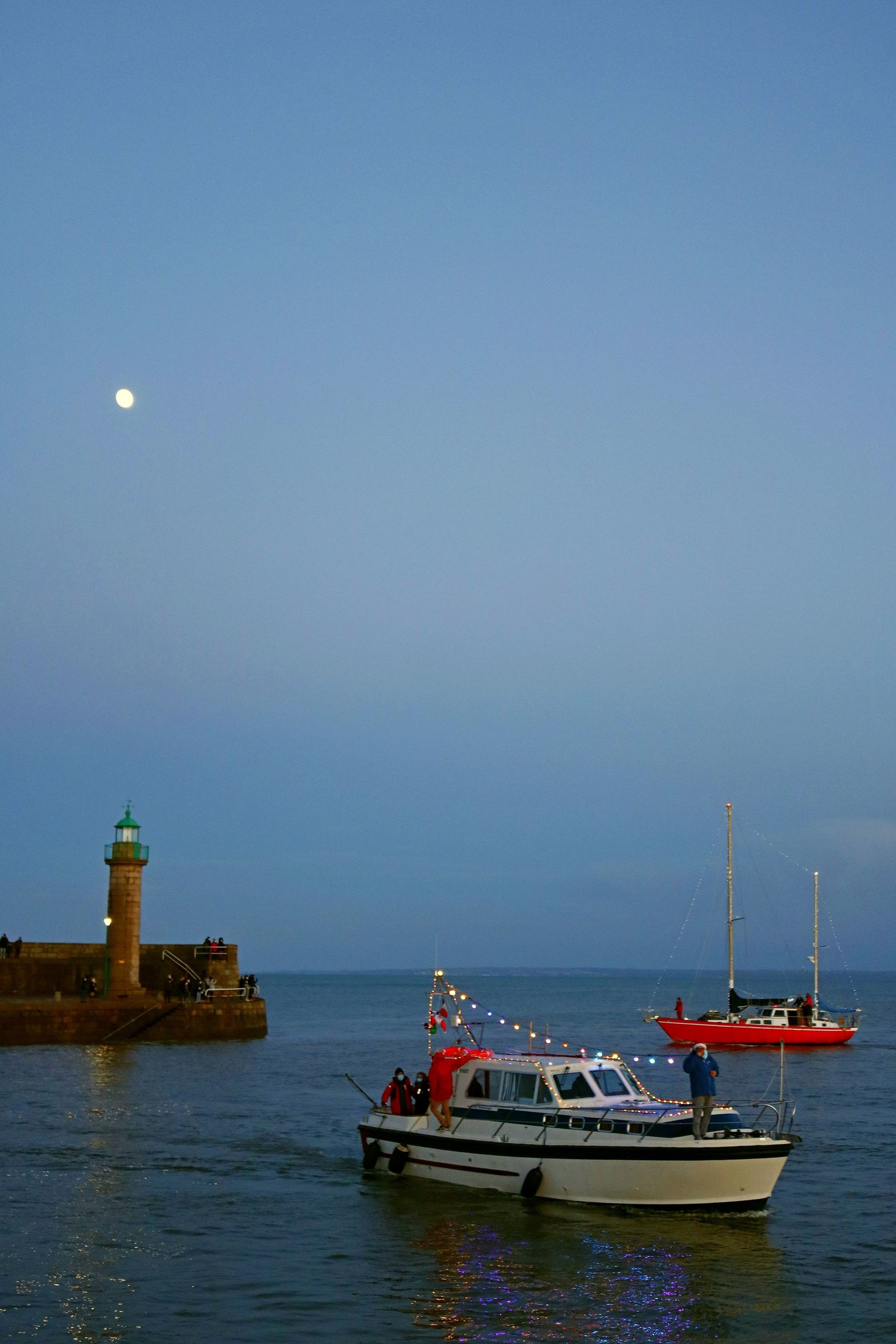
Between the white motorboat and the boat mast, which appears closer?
the white motorboat

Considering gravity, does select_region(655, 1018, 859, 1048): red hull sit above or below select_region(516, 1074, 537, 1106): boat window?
below

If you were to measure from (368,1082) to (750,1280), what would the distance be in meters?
29.8

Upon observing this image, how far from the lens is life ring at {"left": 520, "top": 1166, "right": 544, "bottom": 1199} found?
79.6 feet

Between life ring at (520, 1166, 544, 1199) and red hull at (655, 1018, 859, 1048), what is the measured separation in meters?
42.6

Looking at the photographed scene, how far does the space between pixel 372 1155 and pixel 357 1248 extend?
5.23 meters

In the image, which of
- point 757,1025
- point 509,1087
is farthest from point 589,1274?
point 757,1025

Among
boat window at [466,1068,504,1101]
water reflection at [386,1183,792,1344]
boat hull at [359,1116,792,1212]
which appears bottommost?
water reflection at [386,1183,792,1344]

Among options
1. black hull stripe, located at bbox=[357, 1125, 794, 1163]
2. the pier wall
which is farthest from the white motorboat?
the pier wall

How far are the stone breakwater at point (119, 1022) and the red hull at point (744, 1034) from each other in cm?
2039

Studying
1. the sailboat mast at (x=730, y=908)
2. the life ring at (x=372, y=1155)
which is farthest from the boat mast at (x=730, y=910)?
the life ring at (x=372, y=1155)

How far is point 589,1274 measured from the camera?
20.6 m

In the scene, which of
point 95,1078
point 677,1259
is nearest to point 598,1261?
point 677,1259

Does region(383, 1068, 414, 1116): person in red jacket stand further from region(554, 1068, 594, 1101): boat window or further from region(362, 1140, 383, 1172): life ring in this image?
region(554, 1068, 594, 1101): boat window

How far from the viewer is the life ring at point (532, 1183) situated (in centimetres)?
2427
